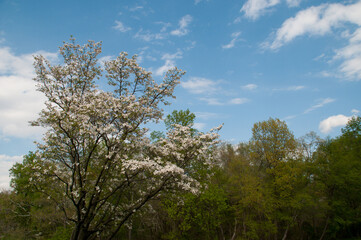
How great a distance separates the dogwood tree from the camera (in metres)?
11.5

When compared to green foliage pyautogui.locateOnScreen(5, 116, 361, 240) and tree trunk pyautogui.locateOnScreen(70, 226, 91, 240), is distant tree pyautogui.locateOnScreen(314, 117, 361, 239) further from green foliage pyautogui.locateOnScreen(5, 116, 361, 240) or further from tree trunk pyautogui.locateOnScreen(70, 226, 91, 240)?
tree trunk pyautogui.locateOnScreen(70, 226, 91, 240)

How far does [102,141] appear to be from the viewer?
43.1ft

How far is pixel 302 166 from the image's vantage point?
31906mm

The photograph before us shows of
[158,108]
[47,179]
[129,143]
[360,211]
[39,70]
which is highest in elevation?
[39,70]

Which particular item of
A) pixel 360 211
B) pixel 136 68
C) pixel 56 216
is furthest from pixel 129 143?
pixel 360 211

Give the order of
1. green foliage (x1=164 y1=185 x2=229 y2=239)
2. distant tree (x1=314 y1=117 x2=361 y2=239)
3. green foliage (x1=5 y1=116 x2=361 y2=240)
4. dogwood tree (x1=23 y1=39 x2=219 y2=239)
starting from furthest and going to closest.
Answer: distant tree (x1=314 y1=117 x2=361 y2=239)
green foliage (x1=5 y1=116 x2=361 y2=240)
green foliage (x1=164 y1=185 x2=229 y2=239)
dogwood tree (x1=23 y1=39 x2=219 y2=239)

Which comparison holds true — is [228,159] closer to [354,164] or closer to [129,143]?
[354,164]

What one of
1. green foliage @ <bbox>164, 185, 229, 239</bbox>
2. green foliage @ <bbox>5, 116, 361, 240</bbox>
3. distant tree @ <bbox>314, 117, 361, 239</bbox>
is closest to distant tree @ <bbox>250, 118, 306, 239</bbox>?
green foliage @ <bbox>5, 116, 361, 240</bbox>

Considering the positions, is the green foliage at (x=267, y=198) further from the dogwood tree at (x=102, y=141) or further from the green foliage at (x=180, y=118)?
the dogwood tree at (x=102, y=141)

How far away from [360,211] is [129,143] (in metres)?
35.2

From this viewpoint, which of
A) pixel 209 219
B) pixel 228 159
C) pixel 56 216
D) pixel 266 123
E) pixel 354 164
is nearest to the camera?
pixel 56 216

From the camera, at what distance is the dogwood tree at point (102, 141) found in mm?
11547

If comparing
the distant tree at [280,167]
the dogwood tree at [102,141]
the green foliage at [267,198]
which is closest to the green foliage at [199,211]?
the green foliage at [267,198]

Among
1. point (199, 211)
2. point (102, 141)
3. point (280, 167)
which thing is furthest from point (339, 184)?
point (102, 141)
